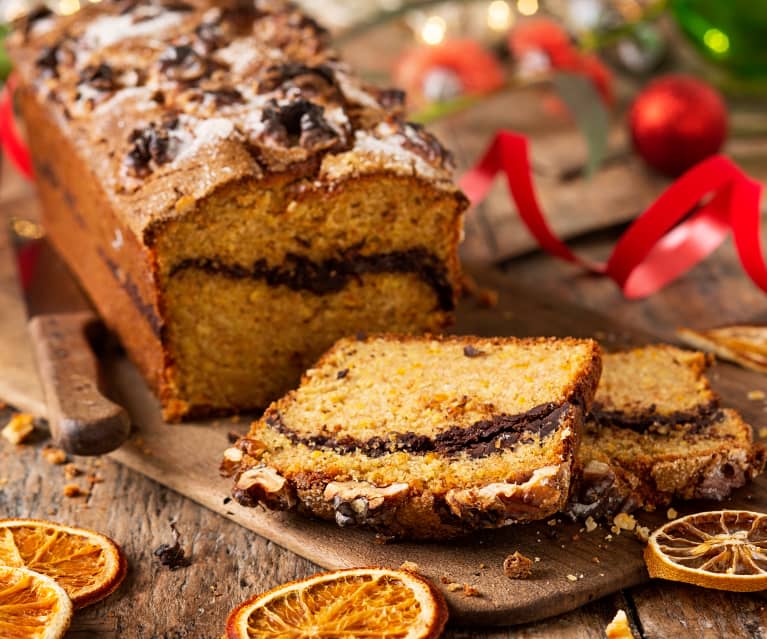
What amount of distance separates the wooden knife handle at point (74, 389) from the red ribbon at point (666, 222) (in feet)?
5.14

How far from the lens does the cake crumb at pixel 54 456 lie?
3.69 metres

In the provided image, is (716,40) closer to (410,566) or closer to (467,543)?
(467,543)

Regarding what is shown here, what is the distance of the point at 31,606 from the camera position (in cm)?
280

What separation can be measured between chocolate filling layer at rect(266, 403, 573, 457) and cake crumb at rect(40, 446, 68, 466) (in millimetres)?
894

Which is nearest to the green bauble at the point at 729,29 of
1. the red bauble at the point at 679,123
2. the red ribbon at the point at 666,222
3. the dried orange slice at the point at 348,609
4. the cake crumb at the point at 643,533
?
the red bauble at the point at 679,123

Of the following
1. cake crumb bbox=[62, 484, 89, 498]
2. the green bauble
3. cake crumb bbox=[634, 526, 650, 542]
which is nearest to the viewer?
cake crumb bbox=[634, 526, 650, 542]

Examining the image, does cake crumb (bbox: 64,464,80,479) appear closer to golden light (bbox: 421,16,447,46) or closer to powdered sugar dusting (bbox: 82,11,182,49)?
powdered sugar dusting (bbox: 82,11,182,49)

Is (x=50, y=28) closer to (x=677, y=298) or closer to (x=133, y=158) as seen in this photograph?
(x=133, y=158)

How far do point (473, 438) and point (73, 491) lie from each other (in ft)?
4.10

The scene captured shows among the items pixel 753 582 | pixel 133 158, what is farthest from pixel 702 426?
pixel 133 158

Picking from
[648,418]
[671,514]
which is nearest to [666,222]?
[648,418]

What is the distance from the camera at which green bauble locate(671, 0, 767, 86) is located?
232 inches

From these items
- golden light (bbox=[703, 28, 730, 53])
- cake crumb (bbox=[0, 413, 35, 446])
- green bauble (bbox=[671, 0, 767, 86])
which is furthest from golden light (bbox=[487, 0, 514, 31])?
cake crumb (bbox=[0, 413, 35, 446])

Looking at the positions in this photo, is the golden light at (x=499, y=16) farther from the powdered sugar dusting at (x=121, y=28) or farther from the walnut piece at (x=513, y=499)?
the walnut piece at (x=513, y=499)
